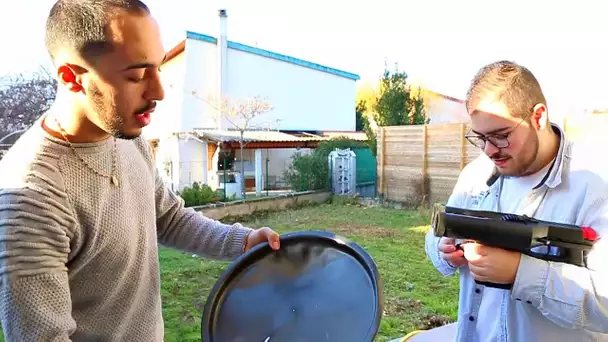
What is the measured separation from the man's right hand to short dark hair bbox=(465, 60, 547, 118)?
1.22 ft

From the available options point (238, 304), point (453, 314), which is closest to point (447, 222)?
point (238, 304)

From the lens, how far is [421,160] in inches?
376

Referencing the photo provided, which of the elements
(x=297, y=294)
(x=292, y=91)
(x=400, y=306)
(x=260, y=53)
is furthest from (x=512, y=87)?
(x=292, y=91)

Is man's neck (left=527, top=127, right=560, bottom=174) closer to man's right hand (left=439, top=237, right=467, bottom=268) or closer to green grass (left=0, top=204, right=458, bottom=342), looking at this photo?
man's right hand (left=439, top=237, right=467, bottom=268)

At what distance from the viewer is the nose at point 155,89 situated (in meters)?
1.01

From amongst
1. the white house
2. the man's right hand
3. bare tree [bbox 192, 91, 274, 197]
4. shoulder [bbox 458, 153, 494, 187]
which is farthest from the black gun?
bare tree [bbox 192, 91, 274, 197]

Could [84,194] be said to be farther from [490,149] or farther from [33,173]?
[490,149]

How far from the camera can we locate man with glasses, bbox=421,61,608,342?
45.6 inches

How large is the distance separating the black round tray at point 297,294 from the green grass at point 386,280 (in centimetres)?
146

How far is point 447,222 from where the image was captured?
1.14m

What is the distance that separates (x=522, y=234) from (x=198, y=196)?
24.0 feet

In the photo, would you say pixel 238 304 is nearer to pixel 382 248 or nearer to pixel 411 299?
pixel 411 299

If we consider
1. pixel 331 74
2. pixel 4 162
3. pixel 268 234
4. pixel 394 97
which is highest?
pixel 331 74

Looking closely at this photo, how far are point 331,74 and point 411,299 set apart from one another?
1242 centimetres
